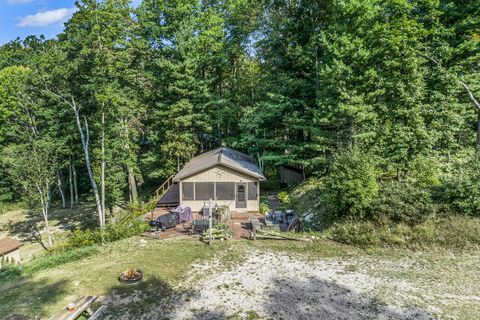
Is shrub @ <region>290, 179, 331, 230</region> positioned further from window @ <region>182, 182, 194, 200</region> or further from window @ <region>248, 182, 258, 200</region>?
window @ <region>182, 182, 194, 200</region>

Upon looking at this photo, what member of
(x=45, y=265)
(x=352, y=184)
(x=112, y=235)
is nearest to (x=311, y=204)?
(x=352, y=184)

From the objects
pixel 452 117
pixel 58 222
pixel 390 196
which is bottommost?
pixel 58 222

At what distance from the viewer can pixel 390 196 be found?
12.7m

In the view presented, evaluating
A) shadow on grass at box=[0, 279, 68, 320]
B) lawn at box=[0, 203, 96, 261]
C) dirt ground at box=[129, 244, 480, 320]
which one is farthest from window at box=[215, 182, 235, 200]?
lawn at box=[0, 203, 96, 261]

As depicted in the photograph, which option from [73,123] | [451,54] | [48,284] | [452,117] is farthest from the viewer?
[73,123]

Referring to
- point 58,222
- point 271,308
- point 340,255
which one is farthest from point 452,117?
point 58,222

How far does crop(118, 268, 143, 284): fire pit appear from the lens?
962 centimetres

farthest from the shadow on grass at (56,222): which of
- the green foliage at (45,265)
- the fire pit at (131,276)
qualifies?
the fire pit at (131,276)

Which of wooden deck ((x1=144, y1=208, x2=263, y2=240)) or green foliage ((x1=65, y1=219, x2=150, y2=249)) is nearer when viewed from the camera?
wooden deck ((x1=144, y1=208, x2=263, y2=240))

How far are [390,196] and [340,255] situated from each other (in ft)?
11.7

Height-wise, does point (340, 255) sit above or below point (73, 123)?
below

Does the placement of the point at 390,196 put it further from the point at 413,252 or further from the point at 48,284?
the point at 48,284

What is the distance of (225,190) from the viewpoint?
18984 mm

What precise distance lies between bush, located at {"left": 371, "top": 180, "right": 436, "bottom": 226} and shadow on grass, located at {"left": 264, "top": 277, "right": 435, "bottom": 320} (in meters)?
4.85
